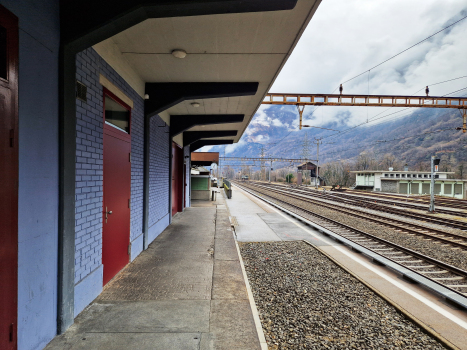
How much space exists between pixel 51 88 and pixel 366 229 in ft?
35.4

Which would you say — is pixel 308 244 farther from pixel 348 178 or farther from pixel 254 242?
pixel 348 178

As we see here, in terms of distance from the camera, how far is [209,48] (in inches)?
185

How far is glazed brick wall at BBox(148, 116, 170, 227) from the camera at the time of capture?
729cm

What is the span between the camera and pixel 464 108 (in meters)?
19.5

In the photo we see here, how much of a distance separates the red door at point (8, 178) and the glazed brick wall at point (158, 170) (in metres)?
4.77

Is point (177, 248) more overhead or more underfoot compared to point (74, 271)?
more underfoot

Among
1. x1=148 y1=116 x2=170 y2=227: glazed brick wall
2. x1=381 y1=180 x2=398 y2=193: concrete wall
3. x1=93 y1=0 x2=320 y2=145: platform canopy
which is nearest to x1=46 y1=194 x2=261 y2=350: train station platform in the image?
x1=148 y1=116 x2=170 y2=227: glazed brick wall

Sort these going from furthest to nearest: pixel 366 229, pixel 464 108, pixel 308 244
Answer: pixel 464 108
pixel 366 229
pixel 308 244

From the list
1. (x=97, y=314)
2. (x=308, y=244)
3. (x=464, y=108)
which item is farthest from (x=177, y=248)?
(x=464, y=108)

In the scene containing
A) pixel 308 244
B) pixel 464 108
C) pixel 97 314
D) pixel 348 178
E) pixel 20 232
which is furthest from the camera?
pixel 348 178

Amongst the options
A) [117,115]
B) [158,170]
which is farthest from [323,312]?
[158,170]

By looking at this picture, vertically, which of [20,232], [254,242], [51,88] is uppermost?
[51,88]

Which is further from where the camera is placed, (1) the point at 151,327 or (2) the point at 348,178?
(2) the point at 348,178

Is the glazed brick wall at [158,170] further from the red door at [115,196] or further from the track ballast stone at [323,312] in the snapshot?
the track ballast stone at [323,312]
